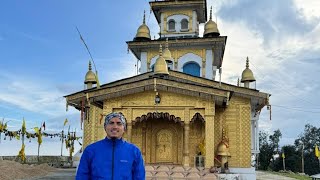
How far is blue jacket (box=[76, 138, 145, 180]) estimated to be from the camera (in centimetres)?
359

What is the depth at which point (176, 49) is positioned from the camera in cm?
2397

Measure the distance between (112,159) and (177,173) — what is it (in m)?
11.3

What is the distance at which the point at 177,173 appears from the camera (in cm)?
1455

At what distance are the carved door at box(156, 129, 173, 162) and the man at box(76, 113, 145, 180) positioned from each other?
47.3 ft

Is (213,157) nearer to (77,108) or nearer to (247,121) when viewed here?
(247,121)

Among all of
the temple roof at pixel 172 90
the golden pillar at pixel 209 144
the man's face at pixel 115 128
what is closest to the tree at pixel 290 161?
the temple roof at pixel 172 90

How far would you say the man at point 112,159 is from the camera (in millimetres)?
3590

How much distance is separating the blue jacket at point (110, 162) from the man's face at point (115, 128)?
0.05 meters

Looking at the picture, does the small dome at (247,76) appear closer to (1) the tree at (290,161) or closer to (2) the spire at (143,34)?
(2) the spire at (143,34)

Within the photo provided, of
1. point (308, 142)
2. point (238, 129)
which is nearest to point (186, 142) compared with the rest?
point (238, 129)

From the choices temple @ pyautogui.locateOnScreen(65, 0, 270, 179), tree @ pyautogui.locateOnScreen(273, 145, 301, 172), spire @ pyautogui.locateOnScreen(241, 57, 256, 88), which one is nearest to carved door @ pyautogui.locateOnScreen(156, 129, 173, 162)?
temple @ pyautogui.locateOnScreen(65, 0, 270, 179)

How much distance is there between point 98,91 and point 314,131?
185 ft

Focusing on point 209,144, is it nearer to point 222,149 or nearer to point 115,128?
point 222,149

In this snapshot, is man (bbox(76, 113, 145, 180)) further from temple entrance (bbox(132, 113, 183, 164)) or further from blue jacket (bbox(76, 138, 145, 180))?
temple entrance (bbox(132, 113, 183, 164))
